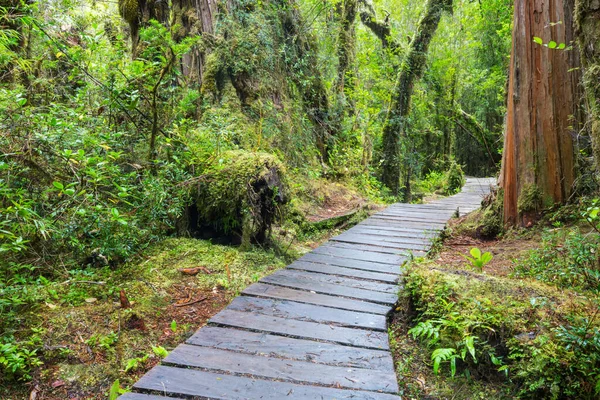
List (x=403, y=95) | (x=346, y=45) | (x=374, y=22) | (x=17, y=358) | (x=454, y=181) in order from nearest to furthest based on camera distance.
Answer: (x=17, y=358) < (x=346, y=45) < (x=403, y=95) < (x=454, y=181) < (x=374, y=22)

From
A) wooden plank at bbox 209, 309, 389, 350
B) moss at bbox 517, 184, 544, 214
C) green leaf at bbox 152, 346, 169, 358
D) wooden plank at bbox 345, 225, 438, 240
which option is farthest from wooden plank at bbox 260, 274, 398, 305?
moss at bbox 517, 184, 544, 214

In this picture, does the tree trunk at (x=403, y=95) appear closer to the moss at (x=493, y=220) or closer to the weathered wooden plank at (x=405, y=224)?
the weathered wooden plank at (x=405, y=224)

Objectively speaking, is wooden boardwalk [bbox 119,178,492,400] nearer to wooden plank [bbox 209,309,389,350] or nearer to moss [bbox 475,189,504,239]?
wooden plank [bbox 209,309,389,350]

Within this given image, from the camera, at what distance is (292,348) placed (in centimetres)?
288

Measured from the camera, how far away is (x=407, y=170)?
15.0 metres

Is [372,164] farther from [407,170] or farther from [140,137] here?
[140,137]

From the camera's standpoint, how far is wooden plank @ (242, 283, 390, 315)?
363 centimetres

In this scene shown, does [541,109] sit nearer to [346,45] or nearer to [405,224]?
[405,224]

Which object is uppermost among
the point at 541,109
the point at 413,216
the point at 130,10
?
the point at 130,10

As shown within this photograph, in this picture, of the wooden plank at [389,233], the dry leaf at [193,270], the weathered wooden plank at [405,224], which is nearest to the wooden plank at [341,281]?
the dry leaf at [193,270]

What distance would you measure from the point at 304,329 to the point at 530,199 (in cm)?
380

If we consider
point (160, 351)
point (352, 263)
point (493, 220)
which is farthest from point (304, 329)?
point (493, 220)

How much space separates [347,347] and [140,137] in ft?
12.1

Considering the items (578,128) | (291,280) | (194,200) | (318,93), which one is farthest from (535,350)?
(318,93)
